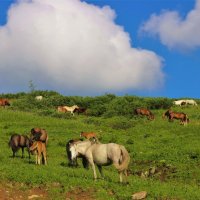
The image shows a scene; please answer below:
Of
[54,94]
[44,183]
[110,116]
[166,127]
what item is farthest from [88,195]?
[54,94]

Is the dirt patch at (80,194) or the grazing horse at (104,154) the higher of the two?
the grazing horse at (104,154)

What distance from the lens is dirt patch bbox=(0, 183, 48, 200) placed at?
19156mm

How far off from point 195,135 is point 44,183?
22108 mm

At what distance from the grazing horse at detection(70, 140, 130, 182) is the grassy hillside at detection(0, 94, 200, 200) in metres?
0.80

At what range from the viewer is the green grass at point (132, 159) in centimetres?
1981

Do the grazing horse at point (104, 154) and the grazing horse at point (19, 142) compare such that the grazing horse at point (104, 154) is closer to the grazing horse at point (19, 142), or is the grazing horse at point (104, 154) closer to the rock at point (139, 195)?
the rock at point (139, 195)

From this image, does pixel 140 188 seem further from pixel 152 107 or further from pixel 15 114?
pixel 152 107

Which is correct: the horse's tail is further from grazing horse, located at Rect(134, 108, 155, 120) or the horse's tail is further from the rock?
grazing horse, located at Rect(134, 108, 155, 120)

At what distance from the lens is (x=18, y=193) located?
19.5 m

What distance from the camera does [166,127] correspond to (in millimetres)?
46438

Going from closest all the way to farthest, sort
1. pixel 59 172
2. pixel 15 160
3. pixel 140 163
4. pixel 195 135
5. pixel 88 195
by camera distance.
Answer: pixel 88 195, pixel 59 172, pixel 15 160, pixel 140 163, pixel 195 135

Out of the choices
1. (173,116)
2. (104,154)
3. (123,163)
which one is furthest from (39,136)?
(173,116)

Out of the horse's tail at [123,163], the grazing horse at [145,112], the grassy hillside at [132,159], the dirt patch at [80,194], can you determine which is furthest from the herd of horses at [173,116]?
the dirt patch at [80,194]

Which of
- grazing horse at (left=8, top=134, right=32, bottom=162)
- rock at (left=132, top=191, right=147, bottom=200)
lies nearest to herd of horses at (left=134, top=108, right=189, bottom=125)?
grazing horse at (left=8, top=134, right=32, bottom=162)
